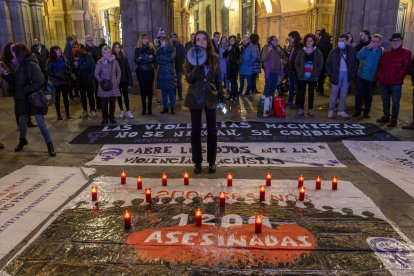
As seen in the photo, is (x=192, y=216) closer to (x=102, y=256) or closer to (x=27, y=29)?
(x=102, y=256)

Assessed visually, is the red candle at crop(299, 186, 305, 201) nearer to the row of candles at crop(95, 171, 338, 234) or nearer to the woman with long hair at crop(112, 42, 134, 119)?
the row of candles at crop(95, 171, 338, 234)

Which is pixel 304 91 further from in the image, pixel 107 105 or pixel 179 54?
pixel 107 105

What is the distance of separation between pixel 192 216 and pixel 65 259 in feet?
4.45

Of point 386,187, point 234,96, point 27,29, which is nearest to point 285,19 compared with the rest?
point 234,96

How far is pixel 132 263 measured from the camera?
3201 millimetres

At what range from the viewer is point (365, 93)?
904 cm

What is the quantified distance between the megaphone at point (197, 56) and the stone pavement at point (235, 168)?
1645 mm

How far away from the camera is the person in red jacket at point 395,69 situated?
807 centimetres

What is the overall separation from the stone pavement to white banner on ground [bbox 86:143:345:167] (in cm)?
21

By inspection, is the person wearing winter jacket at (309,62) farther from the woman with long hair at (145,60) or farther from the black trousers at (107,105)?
the black trousers at (107,105)

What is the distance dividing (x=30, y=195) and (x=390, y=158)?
549 cm

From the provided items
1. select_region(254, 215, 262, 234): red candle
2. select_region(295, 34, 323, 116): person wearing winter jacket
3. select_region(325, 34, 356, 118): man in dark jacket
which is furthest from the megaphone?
select_region(325, 34, 356, 118): man in dark jacket

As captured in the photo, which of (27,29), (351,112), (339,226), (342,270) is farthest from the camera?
(27,29)

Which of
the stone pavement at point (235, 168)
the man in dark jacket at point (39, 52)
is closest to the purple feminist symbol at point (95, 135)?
the stone pavement at point (235, 168)
